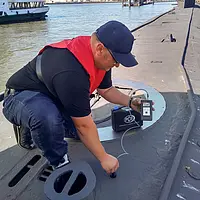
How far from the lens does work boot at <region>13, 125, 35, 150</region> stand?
1.59m

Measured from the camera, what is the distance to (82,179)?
1221 mm

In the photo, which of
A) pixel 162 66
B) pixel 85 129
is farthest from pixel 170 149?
pixel 162 66

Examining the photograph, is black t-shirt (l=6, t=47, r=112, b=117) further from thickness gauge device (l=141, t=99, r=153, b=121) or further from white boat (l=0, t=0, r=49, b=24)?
white boat (l=0, t=0, r=49, b=24)

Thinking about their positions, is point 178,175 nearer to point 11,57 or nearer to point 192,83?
point 192,83

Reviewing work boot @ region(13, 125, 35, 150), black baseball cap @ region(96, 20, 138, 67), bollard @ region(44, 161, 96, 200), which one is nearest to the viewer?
bollard @ region(44, 161, 96, 200)

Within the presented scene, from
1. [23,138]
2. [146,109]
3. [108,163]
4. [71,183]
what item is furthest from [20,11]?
[71,183]

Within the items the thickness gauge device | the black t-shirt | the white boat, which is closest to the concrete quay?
the thickness gauge device

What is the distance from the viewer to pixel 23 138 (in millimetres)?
1622

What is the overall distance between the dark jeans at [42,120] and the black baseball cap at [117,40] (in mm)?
406

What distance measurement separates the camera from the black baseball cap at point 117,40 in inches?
47.4

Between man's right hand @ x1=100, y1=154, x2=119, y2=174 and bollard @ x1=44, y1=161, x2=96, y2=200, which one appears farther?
man's right hand @ x1=100, y1=154, x2=119, y2=174

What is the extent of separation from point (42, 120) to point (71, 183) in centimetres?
33

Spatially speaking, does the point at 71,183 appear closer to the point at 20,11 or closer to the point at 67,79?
the point at 67,79

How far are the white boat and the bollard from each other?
22.3 m
